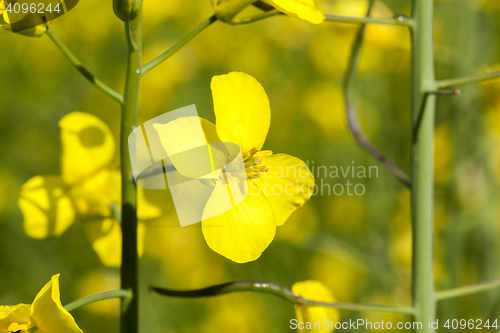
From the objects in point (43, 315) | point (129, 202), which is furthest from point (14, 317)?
A: point (129, 202)

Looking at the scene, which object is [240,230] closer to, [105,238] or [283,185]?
[283,185]

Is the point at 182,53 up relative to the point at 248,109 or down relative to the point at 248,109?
up

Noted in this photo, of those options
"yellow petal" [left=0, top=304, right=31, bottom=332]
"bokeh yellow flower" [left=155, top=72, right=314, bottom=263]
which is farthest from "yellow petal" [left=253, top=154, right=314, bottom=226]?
"yellow petal" [left=0, top=304, right=31, bottom=332]

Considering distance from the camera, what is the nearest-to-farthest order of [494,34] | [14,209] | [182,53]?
1. [494,34]
2. [14,209]
3. [182,53]

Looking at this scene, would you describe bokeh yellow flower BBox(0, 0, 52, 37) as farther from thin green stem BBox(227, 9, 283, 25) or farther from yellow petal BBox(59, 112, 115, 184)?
thin green stem BBox(227, 9, 283, 25)

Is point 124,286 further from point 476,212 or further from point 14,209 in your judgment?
point 14,209

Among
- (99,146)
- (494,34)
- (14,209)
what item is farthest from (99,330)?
(494,34)
